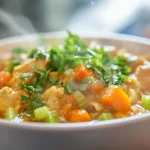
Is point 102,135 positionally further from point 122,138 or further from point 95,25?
point 95,25

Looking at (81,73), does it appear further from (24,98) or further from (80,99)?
(24,98)

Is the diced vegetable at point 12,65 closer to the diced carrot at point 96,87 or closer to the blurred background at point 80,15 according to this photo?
the diced carrot at point 96,87

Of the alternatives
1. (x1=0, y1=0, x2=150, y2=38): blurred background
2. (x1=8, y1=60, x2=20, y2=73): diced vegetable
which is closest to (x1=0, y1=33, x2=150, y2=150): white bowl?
(x1=8, y1=60, x2=20, y2=73): diced vegetable

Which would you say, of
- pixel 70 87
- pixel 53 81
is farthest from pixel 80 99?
pixel 53 81

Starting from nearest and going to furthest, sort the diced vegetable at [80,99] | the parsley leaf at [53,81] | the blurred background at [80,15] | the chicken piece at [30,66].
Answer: the diced vegetable at [80,99]
the parsley leaf at [53,81]
the chicken piece at [30,66]
the blurred background at [80,15]

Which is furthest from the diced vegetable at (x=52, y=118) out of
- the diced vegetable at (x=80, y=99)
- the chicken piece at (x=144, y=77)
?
the chicken piece at (x=144, y=77)

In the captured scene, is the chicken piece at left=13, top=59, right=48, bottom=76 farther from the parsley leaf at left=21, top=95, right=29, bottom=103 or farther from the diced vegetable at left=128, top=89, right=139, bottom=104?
the diced vegetable at left=128, top=89, right=139, bottom=104
